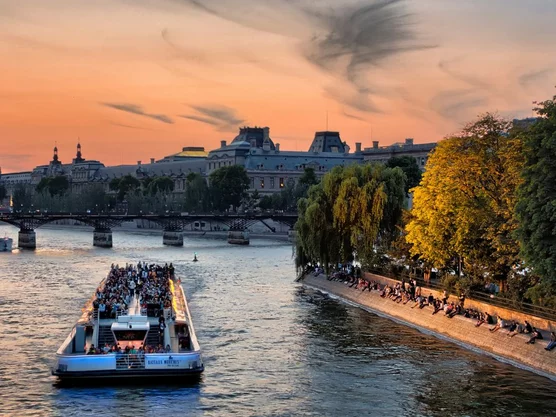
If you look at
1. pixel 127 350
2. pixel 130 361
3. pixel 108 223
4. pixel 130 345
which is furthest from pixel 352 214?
pixel 108 223

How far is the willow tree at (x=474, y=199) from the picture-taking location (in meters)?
50.3

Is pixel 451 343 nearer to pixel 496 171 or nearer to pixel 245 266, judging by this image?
pixel 496 171

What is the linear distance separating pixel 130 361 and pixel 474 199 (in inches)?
906

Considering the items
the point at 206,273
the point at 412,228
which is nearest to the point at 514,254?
the point at 412,228

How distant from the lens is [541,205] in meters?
41.7

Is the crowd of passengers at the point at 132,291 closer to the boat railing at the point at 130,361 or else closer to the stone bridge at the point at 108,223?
the boat railing at the point at 130,361

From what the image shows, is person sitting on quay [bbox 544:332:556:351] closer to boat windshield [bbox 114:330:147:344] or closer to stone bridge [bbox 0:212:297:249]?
boat windshield [bbox 114:330:147:344]

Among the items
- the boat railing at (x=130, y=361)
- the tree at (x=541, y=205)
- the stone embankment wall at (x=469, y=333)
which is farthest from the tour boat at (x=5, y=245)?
the tree at (x=541, y=205)

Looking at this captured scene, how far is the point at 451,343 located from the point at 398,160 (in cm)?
6532

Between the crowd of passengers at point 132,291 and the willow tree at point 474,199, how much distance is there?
16.6 metres

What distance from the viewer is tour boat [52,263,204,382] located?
131 ft

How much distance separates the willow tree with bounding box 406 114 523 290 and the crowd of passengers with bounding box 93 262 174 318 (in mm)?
16619

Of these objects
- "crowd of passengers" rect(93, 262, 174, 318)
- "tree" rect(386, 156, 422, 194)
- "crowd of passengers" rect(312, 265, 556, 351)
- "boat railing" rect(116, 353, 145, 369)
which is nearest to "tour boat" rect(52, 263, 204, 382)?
"boat railing" rect(116, 353, 145, 369)

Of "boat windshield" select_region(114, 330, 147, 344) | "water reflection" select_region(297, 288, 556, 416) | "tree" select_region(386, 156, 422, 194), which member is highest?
"tree" select_region(386, 156, 422, 194)
